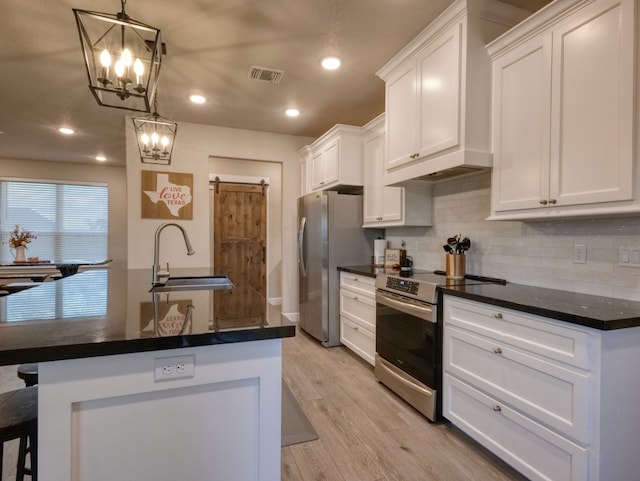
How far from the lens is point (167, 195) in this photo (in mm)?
4145

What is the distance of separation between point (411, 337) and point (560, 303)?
0.98m

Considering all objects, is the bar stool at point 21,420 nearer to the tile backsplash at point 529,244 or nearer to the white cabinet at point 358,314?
the white cabinet at point 358,314

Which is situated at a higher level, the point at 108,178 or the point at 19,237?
the point at 108,178

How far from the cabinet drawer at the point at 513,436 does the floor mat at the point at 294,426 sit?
0.86 meters

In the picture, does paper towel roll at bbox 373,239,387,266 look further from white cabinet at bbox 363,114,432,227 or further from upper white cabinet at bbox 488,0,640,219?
upper white cabinet at bbox 488,0,640,219

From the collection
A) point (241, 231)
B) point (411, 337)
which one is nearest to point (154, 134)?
point (411, 337)

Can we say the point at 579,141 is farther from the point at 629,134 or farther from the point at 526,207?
the point at 526,207

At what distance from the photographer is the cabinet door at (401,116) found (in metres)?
2.53

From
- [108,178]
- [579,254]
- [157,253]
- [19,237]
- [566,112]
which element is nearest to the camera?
[566,112]

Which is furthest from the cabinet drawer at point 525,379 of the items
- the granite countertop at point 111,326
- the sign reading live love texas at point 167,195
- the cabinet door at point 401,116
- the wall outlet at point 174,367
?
the sign reading live love texas at point 167,195

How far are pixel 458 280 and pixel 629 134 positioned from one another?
125cm

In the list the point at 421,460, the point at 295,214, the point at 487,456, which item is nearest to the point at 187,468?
the point at 421,460

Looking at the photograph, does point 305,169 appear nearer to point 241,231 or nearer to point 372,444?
point 241,231

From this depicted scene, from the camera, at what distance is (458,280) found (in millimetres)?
2395
